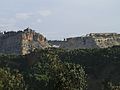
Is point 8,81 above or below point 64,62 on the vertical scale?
below

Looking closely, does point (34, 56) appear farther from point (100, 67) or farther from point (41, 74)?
point (41, 74)

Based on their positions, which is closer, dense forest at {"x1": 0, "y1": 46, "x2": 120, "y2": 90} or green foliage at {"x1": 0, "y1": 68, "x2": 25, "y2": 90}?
green foliage at {"x1": 0, "y1": 68, "x2": 25, "y2": 90}

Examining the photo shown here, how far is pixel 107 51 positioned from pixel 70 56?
14673mm

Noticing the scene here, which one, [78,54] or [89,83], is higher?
[78,54]

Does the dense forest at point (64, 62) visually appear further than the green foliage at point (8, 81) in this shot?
Yes

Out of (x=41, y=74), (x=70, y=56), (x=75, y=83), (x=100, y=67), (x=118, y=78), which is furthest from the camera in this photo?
(x=70, y=56)

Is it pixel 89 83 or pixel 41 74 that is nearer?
pixel 41 74

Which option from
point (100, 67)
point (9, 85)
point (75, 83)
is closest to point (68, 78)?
point (75, 83)

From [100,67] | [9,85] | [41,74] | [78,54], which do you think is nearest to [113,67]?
[100,67]

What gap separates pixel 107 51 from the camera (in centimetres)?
15762

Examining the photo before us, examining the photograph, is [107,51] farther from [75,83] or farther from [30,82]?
[75,83]

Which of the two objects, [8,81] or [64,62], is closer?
[8,81]

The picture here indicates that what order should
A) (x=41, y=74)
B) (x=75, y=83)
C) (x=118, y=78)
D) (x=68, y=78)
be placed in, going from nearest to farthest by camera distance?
(x=68, y=78) < (x=75, y=83) < (x=41, y=74) < (x=118, y=78)

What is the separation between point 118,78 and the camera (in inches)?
5423
